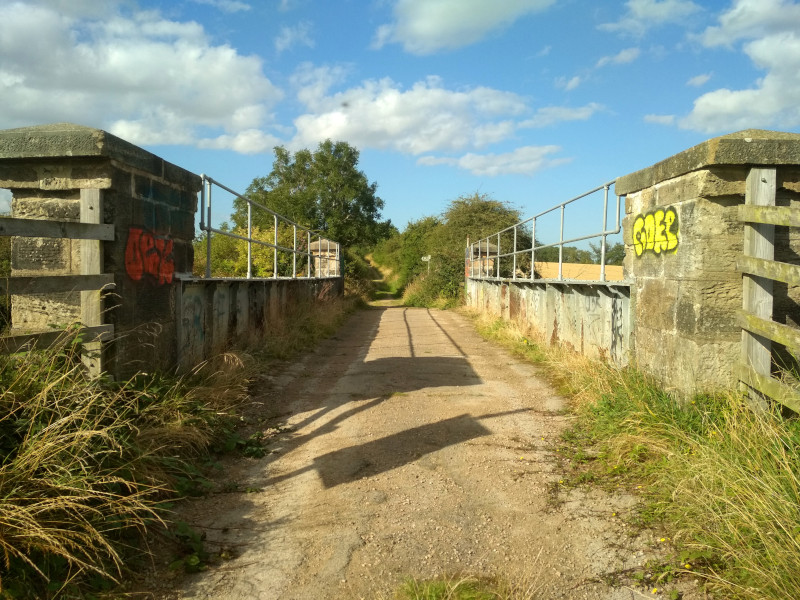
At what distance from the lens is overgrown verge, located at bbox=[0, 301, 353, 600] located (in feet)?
7.77

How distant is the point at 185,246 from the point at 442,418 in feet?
9.23

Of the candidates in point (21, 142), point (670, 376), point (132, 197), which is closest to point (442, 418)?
point (670, 376)

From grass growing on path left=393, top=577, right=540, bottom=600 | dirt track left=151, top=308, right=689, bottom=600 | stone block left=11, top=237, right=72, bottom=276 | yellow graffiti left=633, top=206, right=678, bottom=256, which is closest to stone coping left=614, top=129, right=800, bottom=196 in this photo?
yellow graffiti left=633, top=206, right=678, bottom=256

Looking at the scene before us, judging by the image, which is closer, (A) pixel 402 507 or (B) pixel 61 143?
(A) pixel 402 507

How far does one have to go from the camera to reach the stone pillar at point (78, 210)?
13.3 feet

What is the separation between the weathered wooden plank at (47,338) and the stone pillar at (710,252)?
394cm

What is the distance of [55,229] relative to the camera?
3561 mm

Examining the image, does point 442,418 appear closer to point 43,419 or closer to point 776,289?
point 776,289

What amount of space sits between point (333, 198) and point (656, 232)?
36467 mm

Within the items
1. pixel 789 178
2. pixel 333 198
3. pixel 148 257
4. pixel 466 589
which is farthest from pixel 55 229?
pixel 333 198

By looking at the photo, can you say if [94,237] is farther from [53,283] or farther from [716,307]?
[716,307]

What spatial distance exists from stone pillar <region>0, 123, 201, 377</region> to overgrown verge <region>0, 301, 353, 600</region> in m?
0.45

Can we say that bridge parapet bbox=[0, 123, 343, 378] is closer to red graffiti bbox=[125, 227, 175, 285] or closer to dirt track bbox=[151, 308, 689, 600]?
red graffiti bbox=[125, 227, 175, 285]

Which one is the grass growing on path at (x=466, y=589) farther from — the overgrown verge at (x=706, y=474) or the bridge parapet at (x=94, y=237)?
the bridge parapet at (x=94, y=237)
